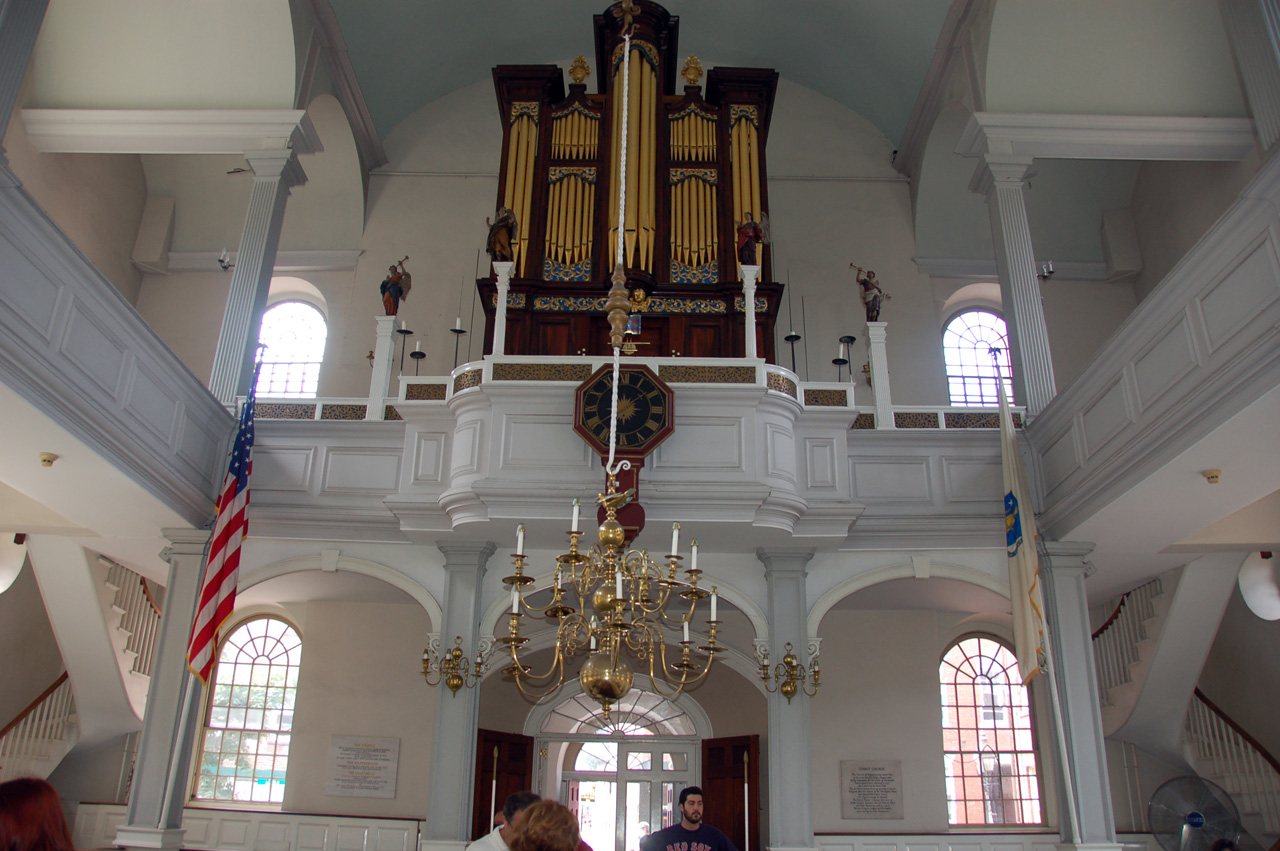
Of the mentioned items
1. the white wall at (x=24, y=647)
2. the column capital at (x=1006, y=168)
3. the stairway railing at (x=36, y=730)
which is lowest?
the stairway railing at (x=36, y=730)

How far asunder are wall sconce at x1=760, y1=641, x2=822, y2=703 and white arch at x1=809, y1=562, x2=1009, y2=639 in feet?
1.70

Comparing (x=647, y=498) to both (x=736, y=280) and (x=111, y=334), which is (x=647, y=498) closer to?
(x=736, y=280)

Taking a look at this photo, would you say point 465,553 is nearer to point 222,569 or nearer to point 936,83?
point 222,569

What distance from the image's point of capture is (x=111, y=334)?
7734 mm

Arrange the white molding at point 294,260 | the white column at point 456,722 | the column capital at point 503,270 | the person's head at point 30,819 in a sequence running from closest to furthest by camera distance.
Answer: the person's head at point 30,819
the white column at point 456,722
the column capital at point 503,270
the white molding at point 294,260

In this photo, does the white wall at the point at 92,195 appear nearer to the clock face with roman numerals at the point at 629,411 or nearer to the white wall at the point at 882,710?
the clock face with roman numerals at the point at 629,411

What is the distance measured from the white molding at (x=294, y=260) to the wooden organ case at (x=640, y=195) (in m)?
3.12

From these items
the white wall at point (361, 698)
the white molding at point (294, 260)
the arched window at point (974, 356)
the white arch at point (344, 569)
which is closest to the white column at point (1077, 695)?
the arched window at point (974, 356)

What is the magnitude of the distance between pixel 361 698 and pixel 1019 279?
933cm

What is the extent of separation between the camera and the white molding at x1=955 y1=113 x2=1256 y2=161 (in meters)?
11.0

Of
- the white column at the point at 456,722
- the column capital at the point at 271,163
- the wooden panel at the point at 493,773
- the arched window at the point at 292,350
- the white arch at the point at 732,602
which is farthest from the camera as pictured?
the arched window at the point at 292,350

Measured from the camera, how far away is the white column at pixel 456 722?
8648mm

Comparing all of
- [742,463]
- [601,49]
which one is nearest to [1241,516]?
[742,463]

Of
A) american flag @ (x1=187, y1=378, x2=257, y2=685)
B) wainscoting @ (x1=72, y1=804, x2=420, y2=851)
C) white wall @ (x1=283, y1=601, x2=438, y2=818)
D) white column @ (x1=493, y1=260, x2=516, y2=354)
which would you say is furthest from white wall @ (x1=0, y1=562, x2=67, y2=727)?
white column @ (x1=493, y1=260, x2=516, y2=354)
